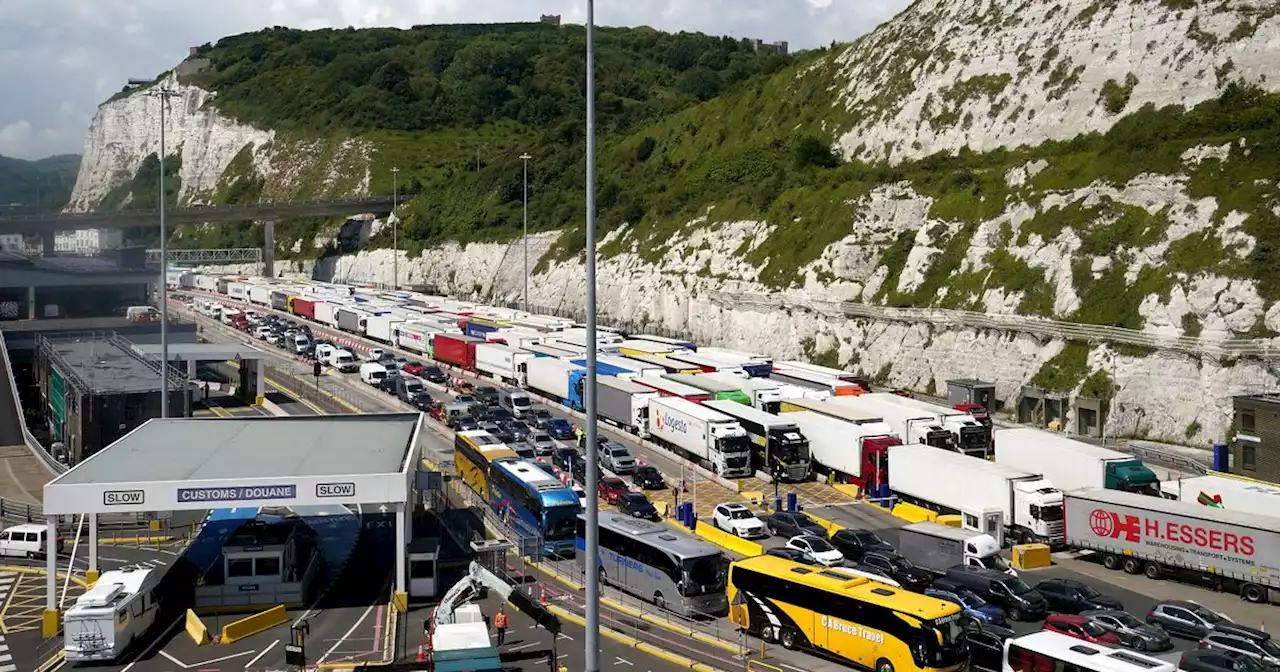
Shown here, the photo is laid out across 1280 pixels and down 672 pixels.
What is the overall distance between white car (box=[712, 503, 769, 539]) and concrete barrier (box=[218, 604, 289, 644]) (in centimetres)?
1327

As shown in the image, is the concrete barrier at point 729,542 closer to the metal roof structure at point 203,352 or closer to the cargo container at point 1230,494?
the cargo container at point 1230,494

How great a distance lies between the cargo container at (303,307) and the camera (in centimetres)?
9998

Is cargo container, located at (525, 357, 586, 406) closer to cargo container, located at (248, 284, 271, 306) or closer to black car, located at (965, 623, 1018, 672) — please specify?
black car, located at (965, 623, 1018, 672)

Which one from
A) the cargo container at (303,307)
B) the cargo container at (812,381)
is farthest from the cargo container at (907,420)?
the cargo container at (303,307)

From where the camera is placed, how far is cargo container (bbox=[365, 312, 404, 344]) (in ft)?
271

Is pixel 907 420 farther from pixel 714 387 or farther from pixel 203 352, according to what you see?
pixel 203 352

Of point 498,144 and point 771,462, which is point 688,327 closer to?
point 771,462

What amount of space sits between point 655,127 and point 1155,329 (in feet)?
253

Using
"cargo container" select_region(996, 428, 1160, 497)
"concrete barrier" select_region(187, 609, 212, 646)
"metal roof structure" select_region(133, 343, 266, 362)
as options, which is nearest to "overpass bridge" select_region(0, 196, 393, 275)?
"metal roof structure" select_region(133, 343, 266, 362)

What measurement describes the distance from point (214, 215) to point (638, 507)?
366ft

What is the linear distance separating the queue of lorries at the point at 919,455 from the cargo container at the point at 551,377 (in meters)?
0.11

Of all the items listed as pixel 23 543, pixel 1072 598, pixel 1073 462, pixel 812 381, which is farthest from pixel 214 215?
pixel 1072 598

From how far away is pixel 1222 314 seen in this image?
158ft

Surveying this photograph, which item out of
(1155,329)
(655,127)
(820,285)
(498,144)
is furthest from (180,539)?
(498,144)
